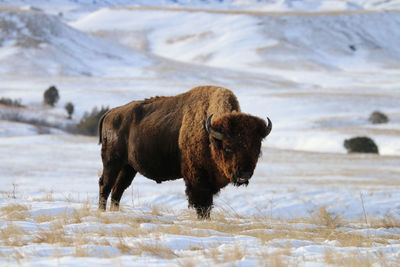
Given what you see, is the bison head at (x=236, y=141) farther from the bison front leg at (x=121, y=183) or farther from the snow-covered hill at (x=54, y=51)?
the snow-covered hill at (x=54, y=51)

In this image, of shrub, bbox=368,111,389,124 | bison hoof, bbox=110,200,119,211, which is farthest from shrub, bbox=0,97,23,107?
bison hoof, bbox=110,200,119,211

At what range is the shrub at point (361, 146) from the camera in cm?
3775

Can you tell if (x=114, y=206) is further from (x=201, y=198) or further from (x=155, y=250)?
(x=155, y=250)

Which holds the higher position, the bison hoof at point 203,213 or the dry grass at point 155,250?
the dry grass at point 155,250

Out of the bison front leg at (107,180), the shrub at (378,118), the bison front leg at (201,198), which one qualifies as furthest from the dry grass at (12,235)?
the shrub at (378,118)

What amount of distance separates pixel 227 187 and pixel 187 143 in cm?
1395

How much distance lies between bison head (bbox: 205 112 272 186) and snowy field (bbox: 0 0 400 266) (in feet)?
2.43

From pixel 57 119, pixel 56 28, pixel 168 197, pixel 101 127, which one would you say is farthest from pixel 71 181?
pixel 56 28

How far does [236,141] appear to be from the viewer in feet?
23.9

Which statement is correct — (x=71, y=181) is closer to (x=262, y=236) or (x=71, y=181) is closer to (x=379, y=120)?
(x=262, y=236)

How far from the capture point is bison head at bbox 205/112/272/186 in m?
7.12

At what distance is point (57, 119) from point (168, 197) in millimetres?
40018

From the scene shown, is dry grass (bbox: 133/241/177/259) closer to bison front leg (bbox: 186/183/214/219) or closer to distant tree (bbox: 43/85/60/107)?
bison front leg (bbox: 186/183/214/219)

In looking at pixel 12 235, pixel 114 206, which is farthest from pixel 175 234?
pixel 114 206
